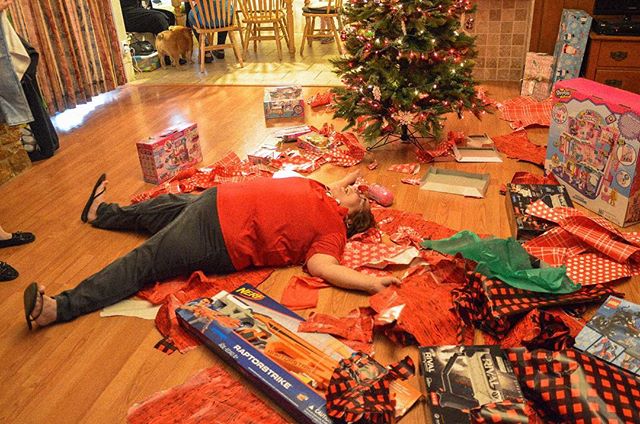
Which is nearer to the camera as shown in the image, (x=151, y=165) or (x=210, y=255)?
(x=210, y=255)

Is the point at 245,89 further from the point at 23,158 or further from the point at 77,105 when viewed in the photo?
the point at 23,158

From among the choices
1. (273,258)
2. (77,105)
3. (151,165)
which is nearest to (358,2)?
(151,165)

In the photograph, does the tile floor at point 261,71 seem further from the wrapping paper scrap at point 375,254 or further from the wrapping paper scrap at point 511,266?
the wrapping paper scrap at point 511,266

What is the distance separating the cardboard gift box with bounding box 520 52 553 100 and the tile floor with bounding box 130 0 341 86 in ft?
5.04

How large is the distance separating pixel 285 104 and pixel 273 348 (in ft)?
A: 8.31

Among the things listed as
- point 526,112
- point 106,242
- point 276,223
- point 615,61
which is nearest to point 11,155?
point 106,242

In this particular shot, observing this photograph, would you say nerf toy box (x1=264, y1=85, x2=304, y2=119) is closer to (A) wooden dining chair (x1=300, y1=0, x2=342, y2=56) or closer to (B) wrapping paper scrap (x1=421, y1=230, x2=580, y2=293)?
(A) wooden dining chair (x1=300, y1=0, x2=342, y2=56)

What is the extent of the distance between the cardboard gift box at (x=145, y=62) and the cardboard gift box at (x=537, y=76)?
11.9 ft

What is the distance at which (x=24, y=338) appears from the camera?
1.85m

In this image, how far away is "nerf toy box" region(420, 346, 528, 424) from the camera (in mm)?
1338

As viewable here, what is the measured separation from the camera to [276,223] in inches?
80.0

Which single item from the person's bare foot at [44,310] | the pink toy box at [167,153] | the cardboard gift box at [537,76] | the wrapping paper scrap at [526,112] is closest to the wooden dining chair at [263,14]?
the cardboard gift box at [537,76]

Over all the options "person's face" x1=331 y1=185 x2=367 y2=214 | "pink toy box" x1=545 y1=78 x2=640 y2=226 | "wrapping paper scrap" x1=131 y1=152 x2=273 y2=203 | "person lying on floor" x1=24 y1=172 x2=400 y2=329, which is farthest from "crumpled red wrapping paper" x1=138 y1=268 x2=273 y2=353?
"pink toy box" x1=545 y1=78 x2=640 y2=226

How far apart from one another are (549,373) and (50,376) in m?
1.45
